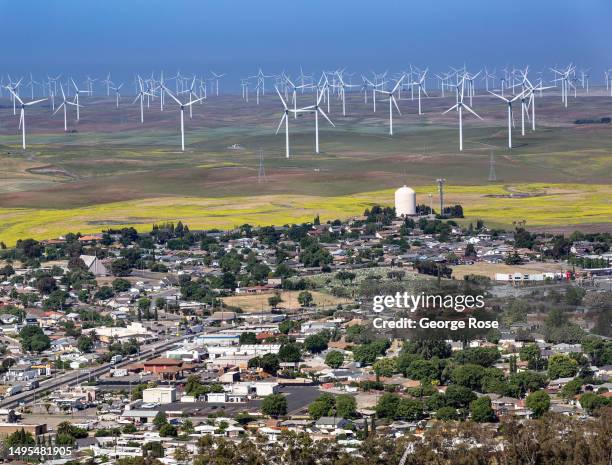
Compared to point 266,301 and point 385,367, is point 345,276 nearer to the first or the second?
point 266,301

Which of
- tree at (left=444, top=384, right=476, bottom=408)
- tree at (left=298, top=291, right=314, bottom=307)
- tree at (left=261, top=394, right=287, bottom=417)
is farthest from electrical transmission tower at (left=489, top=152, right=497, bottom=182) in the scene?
tree at (left=261, top=394, right=287, bottom=417)

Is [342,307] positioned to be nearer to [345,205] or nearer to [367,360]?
[367,360]

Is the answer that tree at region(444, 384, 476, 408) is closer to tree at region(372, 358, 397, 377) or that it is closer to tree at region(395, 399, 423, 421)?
tree at region(395, 399, 423, 421)

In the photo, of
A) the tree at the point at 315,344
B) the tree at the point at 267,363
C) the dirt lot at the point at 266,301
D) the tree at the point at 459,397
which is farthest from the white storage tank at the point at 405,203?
the tree at the point at 459,397

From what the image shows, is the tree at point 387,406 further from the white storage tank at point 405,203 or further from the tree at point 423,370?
the white storage tank at point 405,203

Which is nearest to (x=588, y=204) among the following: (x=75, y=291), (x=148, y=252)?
(x=148, y=252)

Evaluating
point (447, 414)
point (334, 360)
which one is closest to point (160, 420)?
point (447, 414)
